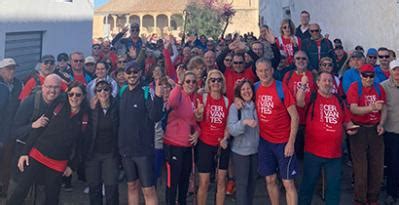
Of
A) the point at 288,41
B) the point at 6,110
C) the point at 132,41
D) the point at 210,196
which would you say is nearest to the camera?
the point at 6,110

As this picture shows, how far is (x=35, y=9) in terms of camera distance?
393 inches

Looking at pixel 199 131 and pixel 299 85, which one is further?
pixel 299 85

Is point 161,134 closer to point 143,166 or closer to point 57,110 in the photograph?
point 143,166

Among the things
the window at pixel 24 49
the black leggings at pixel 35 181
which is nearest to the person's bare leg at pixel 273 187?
the black leggings at pixel 35 181

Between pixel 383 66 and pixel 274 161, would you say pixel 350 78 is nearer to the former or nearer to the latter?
pixel 383 66

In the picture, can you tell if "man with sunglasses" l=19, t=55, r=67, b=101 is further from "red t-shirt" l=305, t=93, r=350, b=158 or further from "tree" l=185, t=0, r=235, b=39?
"tree" l=185, t=0, r=235, b=39

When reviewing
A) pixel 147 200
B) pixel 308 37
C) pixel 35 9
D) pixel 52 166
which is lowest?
pixel 147 200

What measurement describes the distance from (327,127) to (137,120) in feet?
6.73

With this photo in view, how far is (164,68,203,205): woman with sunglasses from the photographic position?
5094 mm

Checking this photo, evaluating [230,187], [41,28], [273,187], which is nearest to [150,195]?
[273,187]

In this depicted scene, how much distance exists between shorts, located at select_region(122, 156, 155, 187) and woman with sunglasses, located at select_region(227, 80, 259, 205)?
931mm

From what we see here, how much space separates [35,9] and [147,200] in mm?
6770

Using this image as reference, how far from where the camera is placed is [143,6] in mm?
51500

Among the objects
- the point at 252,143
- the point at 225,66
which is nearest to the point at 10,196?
the point at 252,143
